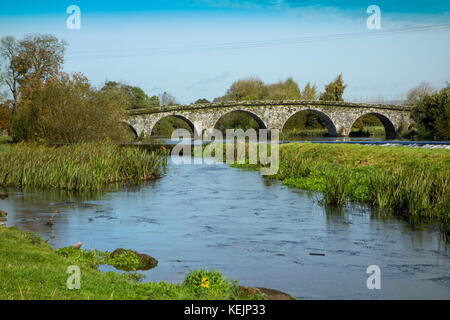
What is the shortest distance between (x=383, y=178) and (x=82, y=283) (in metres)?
13.0

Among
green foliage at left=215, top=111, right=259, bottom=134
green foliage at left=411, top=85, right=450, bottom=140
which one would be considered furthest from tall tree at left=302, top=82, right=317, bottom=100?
green foliage at left=411, top=85, right=450, bottom=140

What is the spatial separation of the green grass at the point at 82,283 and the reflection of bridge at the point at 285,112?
61091mm

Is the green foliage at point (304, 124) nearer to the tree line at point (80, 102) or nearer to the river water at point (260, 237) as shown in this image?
the tree line at point (80, 102)

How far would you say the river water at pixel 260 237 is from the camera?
10.6 m

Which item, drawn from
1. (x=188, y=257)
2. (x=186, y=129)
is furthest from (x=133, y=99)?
(x=188, y=257)

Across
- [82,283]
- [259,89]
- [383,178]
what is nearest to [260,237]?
[383,178]

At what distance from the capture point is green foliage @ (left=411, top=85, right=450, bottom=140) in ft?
160

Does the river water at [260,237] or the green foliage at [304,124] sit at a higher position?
the green foliage at [304,124]

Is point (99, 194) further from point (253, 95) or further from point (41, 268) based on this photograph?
point (253, 95)

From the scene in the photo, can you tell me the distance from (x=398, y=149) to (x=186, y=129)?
73464mm

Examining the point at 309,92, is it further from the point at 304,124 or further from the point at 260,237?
the point at 260,237

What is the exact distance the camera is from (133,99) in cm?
11219

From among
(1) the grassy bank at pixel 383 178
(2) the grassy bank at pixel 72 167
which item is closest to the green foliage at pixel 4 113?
(2) the grassy bank at pixel 72 167
